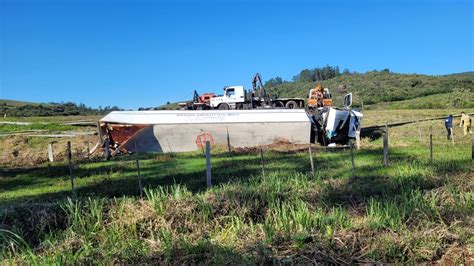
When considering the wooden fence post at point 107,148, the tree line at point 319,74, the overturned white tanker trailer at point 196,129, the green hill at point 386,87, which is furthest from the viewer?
the tree line at point 319,74

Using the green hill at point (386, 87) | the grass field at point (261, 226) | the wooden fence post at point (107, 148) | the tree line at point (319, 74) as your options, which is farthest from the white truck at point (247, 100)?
the tree line at point (319, 74)

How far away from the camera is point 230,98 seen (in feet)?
112

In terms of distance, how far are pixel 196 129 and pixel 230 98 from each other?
8.42 m

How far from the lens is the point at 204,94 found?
36.8 meters

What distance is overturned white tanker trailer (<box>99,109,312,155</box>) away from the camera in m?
25.7

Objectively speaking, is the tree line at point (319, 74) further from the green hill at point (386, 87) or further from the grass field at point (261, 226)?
the grass field at point (261, 226)

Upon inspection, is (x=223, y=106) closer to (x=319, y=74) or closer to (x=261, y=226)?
(x=261, y=226)

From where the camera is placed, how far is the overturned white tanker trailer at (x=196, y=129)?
25.7m

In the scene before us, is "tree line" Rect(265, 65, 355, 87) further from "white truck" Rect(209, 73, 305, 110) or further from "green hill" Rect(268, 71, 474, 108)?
"white truck" Rect(209, 73, 305, 110)

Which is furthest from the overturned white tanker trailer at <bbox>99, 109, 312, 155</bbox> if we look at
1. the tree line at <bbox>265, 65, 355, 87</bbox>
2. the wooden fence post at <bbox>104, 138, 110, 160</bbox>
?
the tree line at <bbox>265, 65, 355, 87</bbox>

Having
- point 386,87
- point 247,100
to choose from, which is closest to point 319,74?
point 386,87

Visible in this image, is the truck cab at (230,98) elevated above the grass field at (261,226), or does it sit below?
above

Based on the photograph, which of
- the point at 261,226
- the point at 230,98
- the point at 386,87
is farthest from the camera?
the point at 386,87

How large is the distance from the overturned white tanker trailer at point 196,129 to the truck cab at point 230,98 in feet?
21.0
